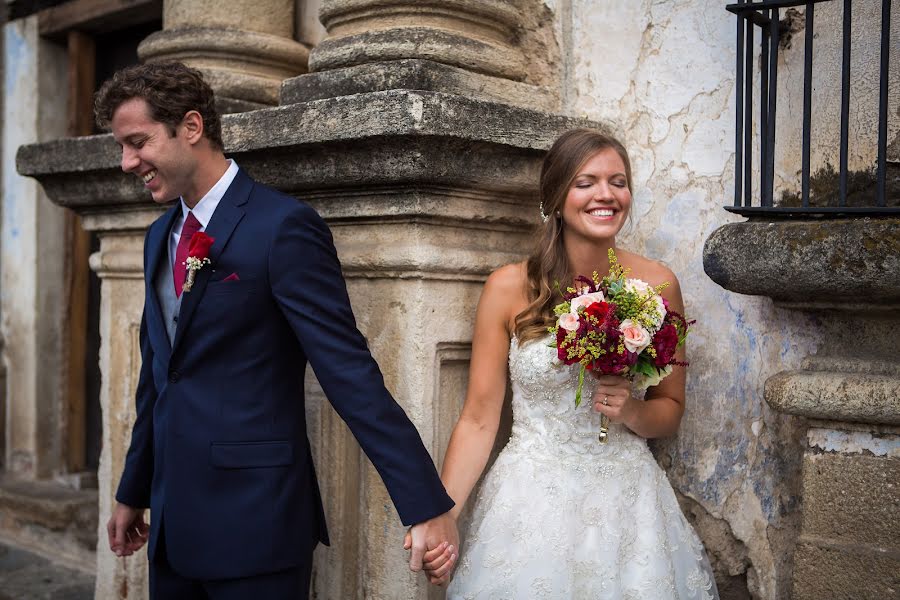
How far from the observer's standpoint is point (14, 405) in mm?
5195

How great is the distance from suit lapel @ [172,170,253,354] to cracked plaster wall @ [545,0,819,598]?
4.08 ft

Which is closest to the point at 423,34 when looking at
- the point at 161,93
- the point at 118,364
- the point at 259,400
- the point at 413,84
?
the point at 413,84

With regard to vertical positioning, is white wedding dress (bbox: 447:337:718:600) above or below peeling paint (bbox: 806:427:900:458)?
below

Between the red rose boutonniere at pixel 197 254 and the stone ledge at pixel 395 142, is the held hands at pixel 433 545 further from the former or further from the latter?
the stone ledge at pixel 395 142

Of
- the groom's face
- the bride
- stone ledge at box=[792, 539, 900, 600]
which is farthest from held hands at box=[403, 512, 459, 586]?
the groom's face

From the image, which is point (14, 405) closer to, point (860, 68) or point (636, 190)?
point (636, 190)

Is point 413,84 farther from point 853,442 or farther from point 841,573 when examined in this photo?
point 841,573

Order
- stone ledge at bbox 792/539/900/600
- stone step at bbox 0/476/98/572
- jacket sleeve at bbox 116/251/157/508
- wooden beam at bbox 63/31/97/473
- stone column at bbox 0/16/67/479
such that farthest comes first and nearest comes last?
1. stone column at bbox 0/16/67/479
2. wooden beam at bbox 63/31/97/473
3. stone step at bbox 0/476/98/572
4. jacket sleeve at bbox 116/251/157/508
5. stone ledge at bbox 792/539/900/600

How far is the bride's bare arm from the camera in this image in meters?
2.46

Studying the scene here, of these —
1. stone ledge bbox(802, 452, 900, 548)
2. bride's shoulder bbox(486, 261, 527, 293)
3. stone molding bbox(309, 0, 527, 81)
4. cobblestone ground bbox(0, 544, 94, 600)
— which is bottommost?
cobblestone ground bbox(0, 544, 94, 600)

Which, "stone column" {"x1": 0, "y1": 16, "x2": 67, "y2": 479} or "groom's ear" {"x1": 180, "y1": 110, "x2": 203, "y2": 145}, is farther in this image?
"stone column" {"x1": 0, "y1": 16, "x2": 67, "y2": 479}

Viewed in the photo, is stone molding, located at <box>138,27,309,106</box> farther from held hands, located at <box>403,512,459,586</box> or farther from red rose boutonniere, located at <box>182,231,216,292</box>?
held hands, located at <box>403,512,459,586</box>

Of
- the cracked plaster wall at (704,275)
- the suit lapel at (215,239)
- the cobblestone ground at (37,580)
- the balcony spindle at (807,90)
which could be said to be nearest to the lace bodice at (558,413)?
the cracked plaster wall at (704,275)

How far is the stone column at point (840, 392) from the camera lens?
205 cm
